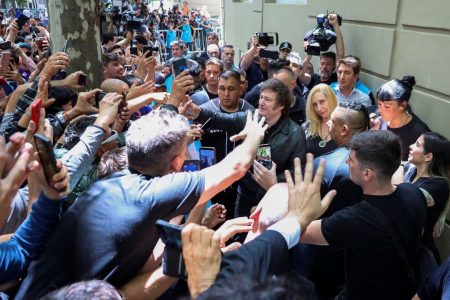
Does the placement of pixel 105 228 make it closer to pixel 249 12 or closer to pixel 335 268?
pixel 335 268

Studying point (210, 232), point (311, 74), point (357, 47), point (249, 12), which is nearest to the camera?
point (210, 232)

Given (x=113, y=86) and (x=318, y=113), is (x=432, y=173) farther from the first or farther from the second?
(x=113, y=86)

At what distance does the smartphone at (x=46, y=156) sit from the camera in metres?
1.55

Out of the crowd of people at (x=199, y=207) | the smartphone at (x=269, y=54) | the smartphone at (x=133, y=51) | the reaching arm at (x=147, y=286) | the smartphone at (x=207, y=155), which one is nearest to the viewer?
the crowd of people at (x=199, y=207)

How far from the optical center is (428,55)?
381 cm

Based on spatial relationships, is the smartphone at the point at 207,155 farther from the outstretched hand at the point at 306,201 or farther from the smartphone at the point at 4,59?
the smartphone at the point at 4,59

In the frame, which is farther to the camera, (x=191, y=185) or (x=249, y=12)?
(x=249, y=12)

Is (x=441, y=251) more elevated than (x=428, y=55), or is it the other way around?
(x=428, y=55)

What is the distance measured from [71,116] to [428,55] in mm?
3166

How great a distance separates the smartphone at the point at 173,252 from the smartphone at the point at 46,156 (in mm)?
523

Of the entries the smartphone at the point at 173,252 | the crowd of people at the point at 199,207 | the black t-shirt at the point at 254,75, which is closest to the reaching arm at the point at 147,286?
the crowd of people at the point at 199,207

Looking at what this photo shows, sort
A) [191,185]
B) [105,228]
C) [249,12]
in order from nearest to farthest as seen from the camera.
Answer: [105,228], [191,185], [249,12]

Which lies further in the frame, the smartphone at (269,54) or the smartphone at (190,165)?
the smartphone at (269,54)

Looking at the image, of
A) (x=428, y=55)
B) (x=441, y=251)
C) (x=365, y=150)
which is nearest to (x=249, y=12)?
(x=428, y=55)
